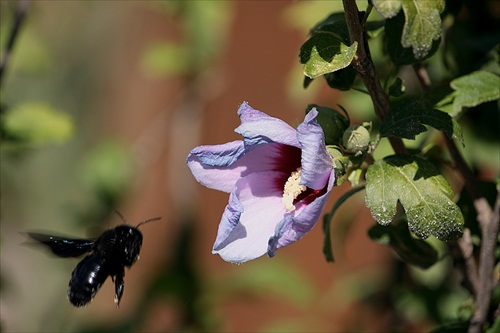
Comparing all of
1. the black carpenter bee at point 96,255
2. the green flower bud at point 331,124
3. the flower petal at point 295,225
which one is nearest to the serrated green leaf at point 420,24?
the green flower bud at point 331,124

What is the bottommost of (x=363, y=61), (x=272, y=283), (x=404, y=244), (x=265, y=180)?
(x=272, y=283)

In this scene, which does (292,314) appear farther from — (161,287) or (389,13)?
(389,13)

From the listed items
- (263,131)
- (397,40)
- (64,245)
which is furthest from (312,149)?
(64,245)

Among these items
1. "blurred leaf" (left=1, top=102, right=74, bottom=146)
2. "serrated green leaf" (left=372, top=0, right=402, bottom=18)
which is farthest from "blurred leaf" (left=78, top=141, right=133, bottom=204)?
"serrated green leaf" (left=372, top=0, right=402, bottom=18)

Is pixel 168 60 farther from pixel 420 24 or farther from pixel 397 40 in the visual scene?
pixel 420 24

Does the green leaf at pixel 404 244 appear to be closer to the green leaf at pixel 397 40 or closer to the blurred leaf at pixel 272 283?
the green leaf at pixel 397 40

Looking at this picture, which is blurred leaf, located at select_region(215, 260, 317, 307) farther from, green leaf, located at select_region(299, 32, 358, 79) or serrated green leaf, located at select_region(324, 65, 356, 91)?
green leaf, located at select_region(299, 32, 358, 79)
